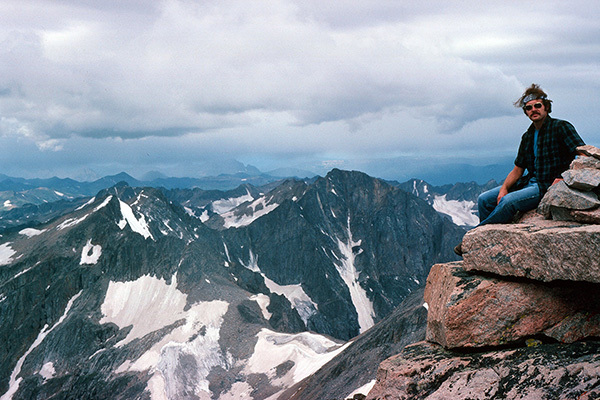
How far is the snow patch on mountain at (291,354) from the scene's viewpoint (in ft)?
296

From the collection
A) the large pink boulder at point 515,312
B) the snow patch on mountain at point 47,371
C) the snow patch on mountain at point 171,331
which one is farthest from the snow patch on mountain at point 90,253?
the large pink boulder at point 515,312

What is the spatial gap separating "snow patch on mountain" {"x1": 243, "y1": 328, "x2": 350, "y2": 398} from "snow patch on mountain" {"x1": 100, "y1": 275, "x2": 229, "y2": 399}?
33.2 ft

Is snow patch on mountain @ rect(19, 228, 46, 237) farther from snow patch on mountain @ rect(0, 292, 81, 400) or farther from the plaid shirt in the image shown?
the plaid shirt

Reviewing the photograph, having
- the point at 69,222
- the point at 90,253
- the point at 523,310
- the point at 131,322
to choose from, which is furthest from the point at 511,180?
the point at 69,222

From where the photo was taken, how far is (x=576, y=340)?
9578mm

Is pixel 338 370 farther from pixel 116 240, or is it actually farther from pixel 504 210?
pixel 116 240

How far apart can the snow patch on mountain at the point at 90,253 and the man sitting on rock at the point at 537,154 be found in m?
156

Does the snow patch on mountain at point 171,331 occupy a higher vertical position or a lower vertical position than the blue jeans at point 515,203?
lower

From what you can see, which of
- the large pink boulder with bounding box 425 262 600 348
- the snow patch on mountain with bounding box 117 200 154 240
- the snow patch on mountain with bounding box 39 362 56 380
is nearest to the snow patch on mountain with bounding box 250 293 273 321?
the snow patch on mountain with bounding box 39 362 56 380

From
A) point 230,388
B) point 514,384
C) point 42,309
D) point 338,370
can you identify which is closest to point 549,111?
point 514,384

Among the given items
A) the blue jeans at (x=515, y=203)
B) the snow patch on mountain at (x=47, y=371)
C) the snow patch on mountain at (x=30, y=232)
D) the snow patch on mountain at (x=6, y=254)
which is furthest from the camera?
the snow patch on mountain at (x=30, y=232)

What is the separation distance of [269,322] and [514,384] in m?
127

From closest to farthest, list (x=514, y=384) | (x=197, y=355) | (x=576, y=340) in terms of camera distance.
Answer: (x=514, y=384) < (x=576, y=340) < (x=197, y=355)

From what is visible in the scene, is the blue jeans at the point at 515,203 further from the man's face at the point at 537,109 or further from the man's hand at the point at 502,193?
the man's face at the point at 537,109
